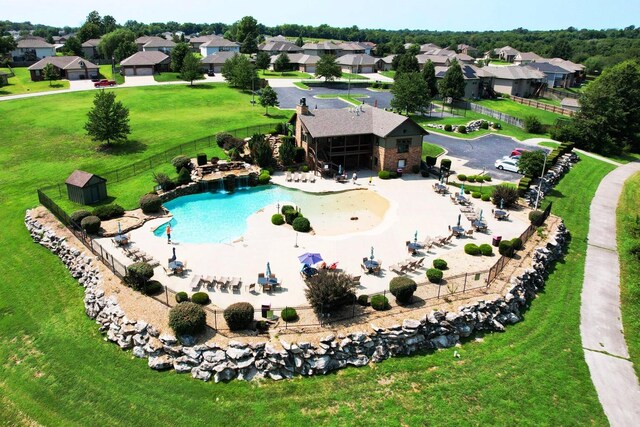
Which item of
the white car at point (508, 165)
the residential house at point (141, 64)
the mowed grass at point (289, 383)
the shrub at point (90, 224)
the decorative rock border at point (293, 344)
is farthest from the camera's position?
the residential house at point (141, 64)

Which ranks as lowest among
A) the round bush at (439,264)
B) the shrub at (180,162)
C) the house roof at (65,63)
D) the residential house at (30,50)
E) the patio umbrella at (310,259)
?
the round bush at (439,264)

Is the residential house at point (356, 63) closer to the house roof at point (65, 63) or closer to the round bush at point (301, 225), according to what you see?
the house roof at point (65, 63)

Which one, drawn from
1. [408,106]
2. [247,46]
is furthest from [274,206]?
[247,46]

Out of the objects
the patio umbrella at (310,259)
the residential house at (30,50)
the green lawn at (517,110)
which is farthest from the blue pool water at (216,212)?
the residential house at (30,50)

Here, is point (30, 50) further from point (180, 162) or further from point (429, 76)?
point (180, 162)

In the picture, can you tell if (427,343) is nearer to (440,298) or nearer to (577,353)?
(440,298)

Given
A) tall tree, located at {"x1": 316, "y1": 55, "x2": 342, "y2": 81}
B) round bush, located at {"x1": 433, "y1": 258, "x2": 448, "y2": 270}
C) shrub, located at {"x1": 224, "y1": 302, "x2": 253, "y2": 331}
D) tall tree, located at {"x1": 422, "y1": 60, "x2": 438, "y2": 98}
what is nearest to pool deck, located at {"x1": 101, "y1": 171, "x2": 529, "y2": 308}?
round bush, located at {"x1": 433, "y1": 258, "x2": 448, "y2": 270}

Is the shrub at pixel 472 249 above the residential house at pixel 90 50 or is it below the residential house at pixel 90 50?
below

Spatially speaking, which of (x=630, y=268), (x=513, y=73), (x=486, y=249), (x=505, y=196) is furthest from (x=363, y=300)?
(x=513, y=73)
